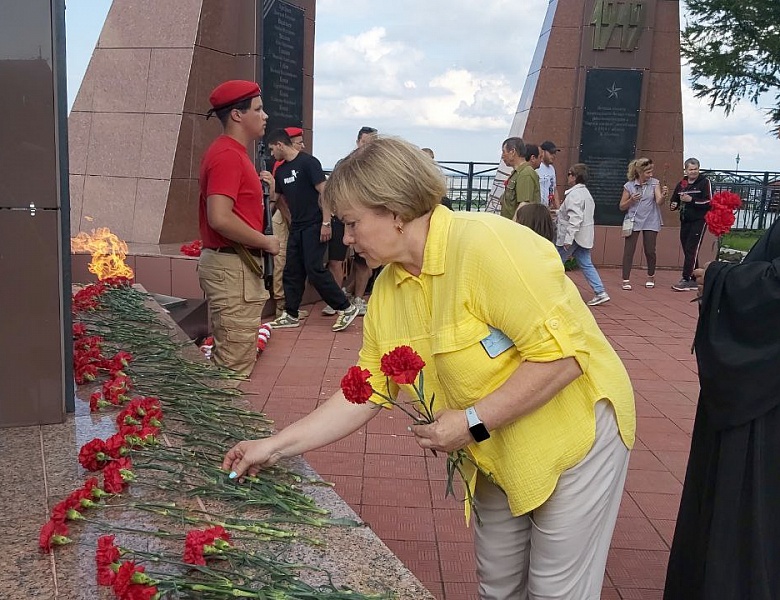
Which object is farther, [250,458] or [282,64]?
[282,64]

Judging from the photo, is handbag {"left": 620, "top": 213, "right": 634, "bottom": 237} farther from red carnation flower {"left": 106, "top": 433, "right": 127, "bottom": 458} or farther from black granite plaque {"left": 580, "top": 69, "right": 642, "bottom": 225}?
red carnation flower {"left": 106, "top": 433, "right": 127, "bottom": 458}

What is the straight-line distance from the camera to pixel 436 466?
4051mm

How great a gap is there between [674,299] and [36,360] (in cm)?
819

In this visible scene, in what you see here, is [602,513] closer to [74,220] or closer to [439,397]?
[439,397]

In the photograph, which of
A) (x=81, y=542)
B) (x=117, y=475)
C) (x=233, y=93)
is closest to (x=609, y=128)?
(x=233, y=93)

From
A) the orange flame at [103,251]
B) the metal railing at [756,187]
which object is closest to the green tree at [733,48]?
the metal railing at [756,187]

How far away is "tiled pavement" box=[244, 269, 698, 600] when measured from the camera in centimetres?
310

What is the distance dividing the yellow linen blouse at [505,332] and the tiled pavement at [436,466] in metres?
1.23

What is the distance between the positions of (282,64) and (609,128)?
5.30m

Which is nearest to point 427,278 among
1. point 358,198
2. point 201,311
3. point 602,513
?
point 358,198

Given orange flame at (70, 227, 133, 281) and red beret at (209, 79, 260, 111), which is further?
orange flame at (70, 227, 133, 281)

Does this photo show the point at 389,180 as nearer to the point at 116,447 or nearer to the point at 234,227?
the point at 116,447

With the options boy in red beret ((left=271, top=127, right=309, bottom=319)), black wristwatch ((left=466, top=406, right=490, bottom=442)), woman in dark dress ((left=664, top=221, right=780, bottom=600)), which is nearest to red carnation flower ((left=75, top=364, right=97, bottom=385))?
black wristwatch ((left=466, top=406, right=490, bottom=442))

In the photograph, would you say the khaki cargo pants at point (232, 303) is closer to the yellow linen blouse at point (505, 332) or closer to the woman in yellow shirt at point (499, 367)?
the woman in yellow shirt at point (499, 367)
